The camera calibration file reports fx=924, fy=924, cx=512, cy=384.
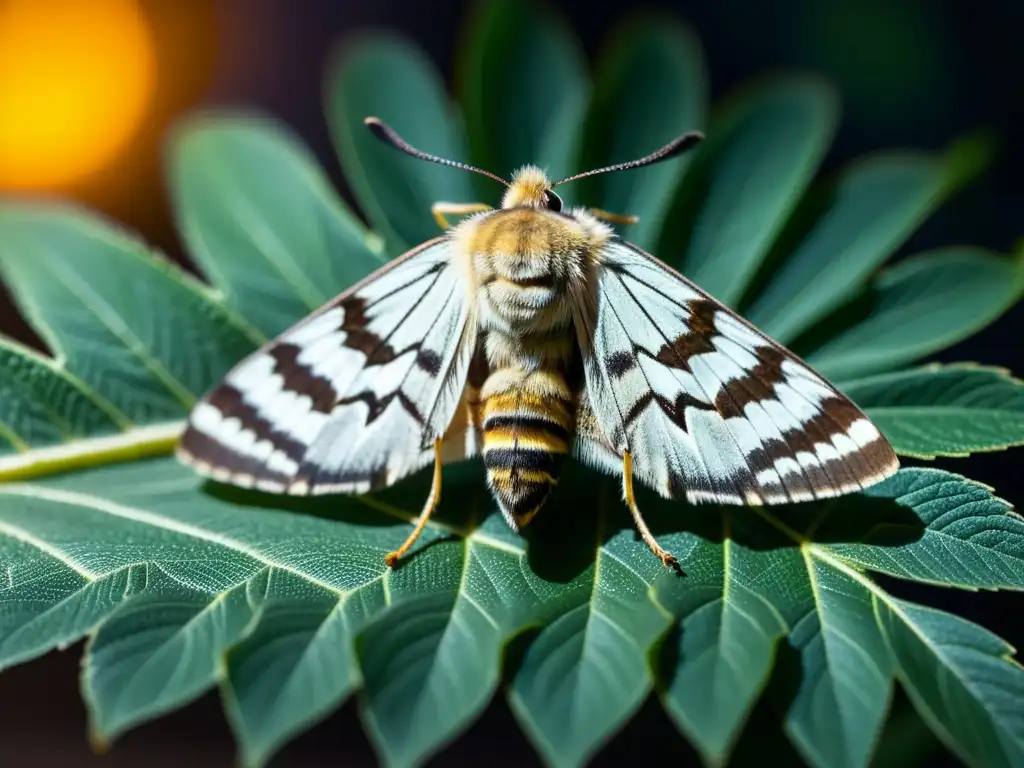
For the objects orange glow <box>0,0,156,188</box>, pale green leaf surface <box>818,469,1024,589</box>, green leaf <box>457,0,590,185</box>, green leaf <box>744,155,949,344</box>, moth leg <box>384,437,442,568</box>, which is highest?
orange glow <box>0,0,156,188</box>

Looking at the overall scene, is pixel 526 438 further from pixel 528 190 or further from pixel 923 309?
pixel 923 309

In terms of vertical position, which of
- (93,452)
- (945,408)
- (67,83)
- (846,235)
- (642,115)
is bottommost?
(945,408)

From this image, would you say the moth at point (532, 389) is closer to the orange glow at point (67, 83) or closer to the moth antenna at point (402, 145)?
the moth antenna at point (402, 145)

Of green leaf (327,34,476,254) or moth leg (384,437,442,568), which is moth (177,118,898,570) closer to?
moth leg (384,437,442,568)

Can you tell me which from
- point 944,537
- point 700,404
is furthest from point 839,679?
point 700,404

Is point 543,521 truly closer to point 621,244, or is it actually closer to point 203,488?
Answer: point 621,244

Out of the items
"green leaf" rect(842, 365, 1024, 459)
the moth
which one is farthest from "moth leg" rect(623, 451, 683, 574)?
"green leaf" rect(842, 365, 1024, 459)

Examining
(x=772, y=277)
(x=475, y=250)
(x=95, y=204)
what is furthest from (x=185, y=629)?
(x=95, y=204)
